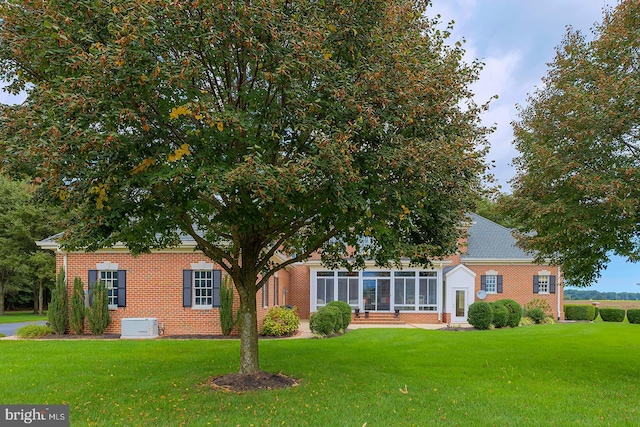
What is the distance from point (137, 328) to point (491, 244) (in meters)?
21.3

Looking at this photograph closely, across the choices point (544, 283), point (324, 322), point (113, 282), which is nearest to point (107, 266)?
point (113, 282)

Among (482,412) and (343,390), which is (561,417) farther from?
(343,390)

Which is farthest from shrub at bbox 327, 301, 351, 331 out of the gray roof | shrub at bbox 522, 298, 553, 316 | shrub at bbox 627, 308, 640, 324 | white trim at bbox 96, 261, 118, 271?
shrub at bbox 627, 308, 640, 324

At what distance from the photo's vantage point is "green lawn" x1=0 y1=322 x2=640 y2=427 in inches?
292

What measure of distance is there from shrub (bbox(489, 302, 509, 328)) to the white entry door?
3191 mm

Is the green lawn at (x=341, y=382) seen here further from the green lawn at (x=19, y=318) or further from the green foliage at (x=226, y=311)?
the green lawn at (x=19, y=318)

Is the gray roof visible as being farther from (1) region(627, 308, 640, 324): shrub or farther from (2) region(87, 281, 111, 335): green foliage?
(2) region(87, 281, 111, 335): green foliage

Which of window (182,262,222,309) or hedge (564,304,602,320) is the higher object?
window (182,262,222,309)

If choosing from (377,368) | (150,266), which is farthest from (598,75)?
(150,266)

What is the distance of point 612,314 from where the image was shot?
101ft

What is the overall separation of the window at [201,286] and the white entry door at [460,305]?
1400 cm

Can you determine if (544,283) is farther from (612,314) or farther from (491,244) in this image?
(612,314)

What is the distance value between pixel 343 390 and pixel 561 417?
3.53 meters

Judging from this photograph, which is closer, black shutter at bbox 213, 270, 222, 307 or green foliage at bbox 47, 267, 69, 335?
green foliage at bbox 47, 267, 69, 335
